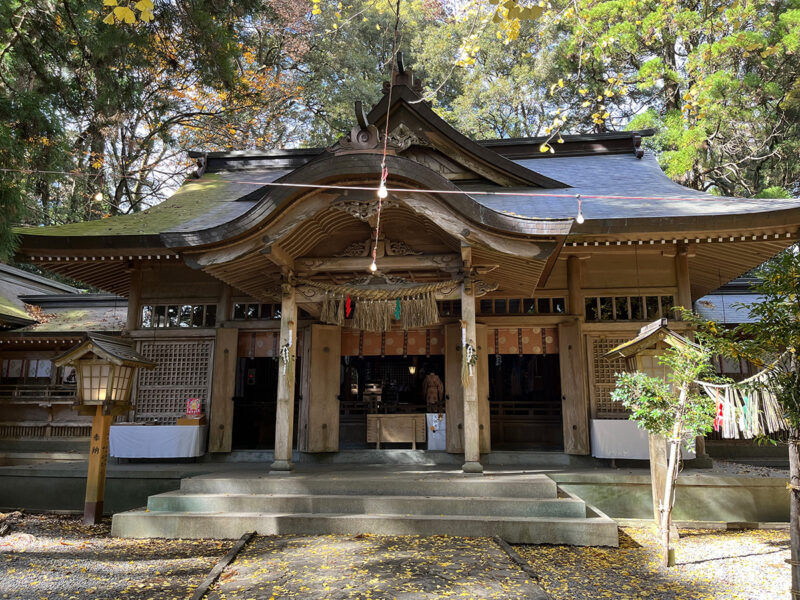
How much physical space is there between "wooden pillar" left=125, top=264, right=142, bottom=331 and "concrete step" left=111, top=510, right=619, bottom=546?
5036 millimetres

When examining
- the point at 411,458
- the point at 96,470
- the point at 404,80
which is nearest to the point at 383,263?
the point at 411,458

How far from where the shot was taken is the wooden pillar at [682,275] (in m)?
9.62

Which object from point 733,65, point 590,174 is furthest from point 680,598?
point 733,65

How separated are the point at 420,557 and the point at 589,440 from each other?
5.06 meters

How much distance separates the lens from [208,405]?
1046 centimetres

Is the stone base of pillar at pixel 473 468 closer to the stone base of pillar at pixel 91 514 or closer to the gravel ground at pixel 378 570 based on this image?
the gravel ground at pixel 378 570

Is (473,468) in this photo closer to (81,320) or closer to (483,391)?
(483,391)

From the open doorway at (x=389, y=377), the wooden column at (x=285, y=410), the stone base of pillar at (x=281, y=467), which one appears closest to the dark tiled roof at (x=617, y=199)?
the wooden column at (x=285, y=410)

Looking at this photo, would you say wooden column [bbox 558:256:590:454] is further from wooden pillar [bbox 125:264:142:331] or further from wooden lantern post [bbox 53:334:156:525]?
wooden pillar [bbox 125:264:142:331]

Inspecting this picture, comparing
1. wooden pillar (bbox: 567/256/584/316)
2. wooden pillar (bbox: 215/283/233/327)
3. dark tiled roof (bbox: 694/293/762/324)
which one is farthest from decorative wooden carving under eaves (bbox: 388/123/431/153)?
dark tiled roof (bbox: 694/293/762/324)

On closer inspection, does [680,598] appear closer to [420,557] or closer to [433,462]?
[420,557]

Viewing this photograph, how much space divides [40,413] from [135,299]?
540 cm

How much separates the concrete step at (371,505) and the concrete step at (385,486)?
0.21 meters

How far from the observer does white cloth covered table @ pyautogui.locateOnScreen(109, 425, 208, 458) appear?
395 inches
